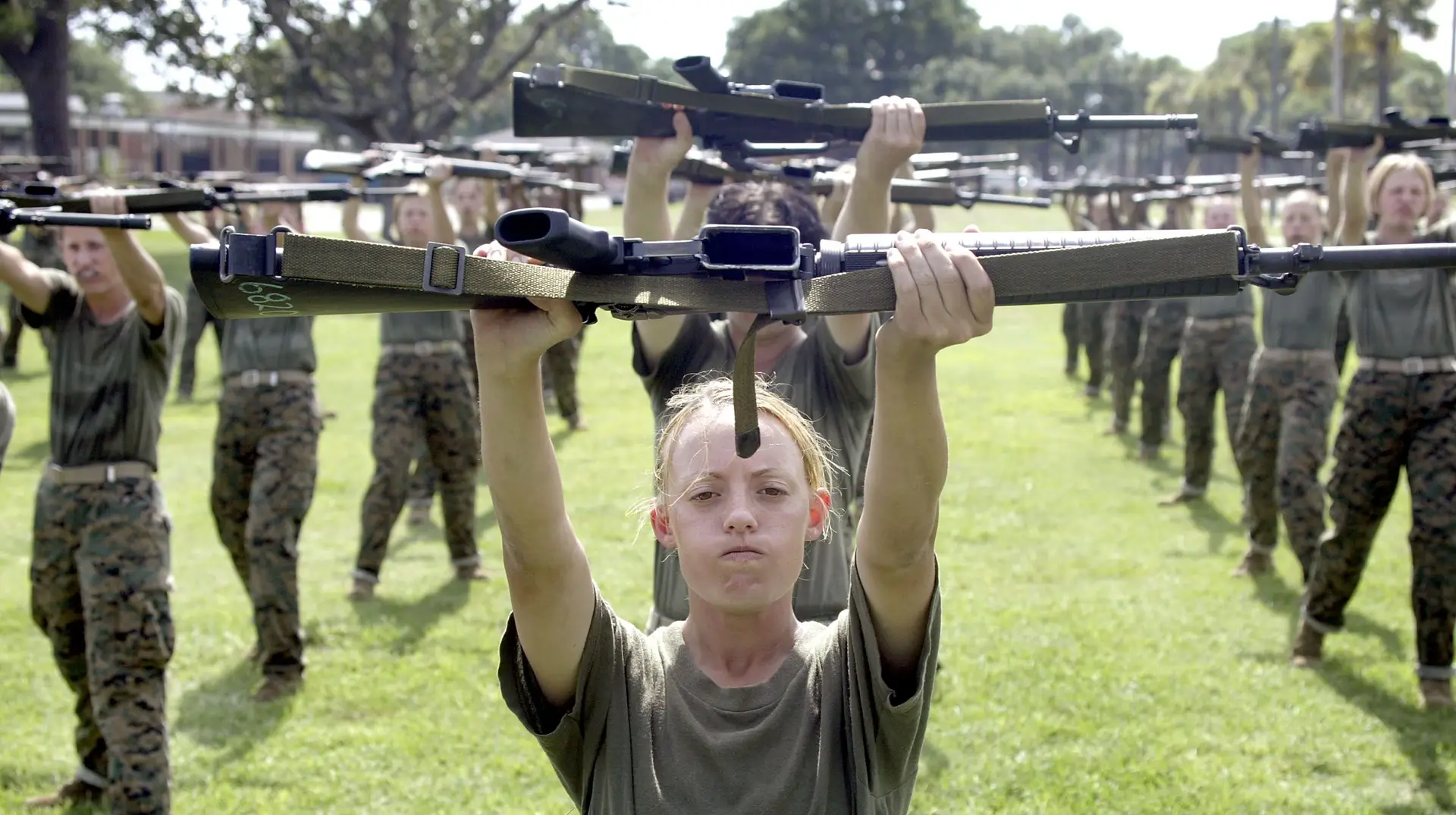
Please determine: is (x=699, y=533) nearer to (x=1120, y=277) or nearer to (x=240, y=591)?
(x=1120, y=277)

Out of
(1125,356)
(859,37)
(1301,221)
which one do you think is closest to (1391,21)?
(859,37)

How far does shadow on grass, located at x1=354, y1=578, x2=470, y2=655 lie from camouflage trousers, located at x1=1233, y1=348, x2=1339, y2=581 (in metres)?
4.76

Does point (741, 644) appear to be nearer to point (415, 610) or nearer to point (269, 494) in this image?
point (269, 494)

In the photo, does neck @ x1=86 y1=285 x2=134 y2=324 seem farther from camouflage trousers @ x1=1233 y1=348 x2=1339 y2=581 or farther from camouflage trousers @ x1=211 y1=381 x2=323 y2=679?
camouflage trousers @ x1=1233 y1=348 x2=1339 y2=581

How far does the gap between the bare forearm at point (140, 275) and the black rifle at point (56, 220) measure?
614 mm

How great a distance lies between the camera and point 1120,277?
1939 mm

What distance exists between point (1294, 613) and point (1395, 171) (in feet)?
8.93

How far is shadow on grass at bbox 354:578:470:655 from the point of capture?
785cm

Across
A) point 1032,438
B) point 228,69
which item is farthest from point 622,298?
point 228,69

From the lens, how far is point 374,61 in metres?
33.3

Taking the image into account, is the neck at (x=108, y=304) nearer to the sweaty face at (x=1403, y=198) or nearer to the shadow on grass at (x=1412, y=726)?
the shadow on grass at (x=1412, y=726)

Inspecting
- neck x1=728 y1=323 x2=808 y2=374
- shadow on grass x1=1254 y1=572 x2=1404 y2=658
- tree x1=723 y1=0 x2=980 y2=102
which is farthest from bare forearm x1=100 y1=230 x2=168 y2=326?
tree x1=723 y1=0 x2=980 y2=102

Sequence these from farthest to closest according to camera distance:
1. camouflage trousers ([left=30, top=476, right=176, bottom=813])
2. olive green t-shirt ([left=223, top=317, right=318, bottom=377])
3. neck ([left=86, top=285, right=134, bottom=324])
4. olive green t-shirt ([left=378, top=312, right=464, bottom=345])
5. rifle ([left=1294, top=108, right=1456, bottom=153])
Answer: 1. olive green t-shirt ([left=378, top=312, right=464, bottom=345])
2. olive green t-shirt ([left=223, top=317, right=318, bottom=377])
3. rifle ([left=1294, top=108, right=1456, bottom=153])
4. neck ([left=86, top=285, right=134, bottom=324])
5. camouflage trousers ([left=30, top=476, right=176, bottom=813])

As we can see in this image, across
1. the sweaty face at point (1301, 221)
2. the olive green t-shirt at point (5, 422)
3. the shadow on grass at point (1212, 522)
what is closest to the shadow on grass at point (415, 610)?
the olive green t-shirt at point (5, 422)
